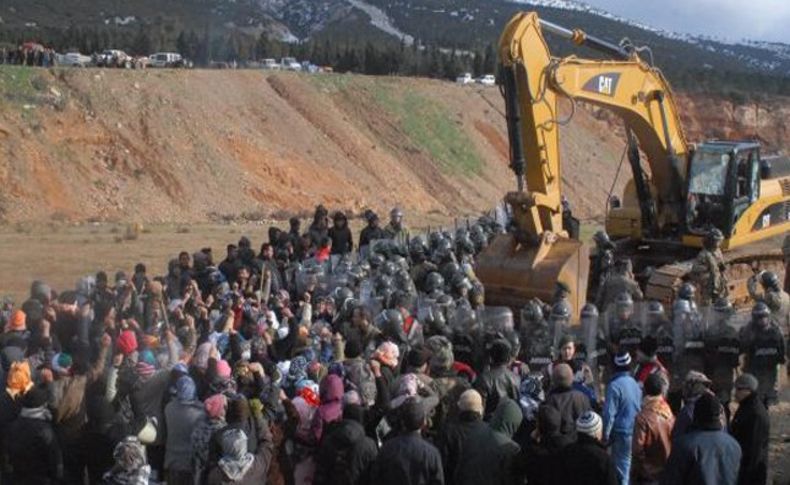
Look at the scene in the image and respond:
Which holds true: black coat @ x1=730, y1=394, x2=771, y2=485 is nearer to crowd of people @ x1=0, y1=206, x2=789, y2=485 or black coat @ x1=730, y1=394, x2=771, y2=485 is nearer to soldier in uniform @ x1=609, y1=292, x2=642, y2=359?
crowd of people @ x1=0, y1=206, x2=789, y2=485

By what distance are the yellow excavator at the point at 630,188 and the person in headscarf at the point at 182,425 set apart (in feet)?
22.2

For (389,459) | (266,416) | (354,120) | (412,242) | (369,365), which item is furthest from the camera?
(354,120)

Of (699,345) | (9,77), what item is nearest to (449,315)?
(699,345)

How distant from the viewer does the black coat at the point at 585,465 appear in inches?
293

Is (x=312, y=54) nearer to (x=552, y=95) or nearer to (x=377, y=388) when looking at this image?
(x=552, y=95)

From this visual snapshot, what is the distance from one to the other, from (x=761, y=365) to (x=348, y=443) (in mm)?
5690

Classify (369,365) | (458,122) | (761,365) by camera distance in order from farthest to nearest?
(458,122), (761,365), (369,365)

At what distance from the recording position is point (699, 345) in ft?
42.5

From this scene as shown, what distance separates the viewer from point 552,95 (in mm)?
15445

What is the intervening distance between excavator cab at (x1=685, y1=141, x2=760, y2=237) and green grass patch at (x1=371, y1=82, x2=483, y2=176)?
4186cm

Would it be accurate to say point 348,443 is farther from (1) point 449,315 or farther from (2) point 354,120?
(2) point 354,120

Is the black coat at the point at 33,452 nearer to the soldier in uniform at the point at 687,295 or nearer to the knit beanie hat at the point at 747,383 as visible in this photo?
the knit beanie hat at the point at 747,383

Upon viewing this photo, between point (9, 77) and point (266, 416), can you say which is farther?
point (9, 77)

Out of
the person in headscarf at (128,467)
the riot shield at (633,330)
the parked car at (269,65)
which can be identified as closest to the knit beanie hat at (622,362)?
the riot shield at (633,330)
